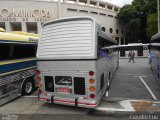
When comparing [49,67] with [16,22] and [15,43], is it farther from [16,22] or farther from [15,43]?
[16,22]

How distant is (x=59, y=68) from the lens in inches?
239

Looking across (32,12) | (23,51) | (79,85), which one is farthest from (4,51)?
(32,12)

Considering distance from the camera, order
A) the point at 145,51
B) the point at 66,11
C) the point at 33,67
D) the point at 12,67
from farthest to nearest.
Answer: the point at 66,11
the point at 145,51
the point at 33,67
the point at 12,67

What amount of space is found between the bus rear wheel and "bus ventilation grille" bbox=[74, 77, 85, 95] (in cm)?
344

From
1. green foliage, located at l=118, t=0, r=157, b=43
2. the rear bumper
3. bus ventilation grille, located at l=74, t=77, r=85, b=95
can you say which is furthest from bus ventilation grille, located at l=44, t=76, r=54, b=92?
green foliage, located at l=118, t=0, r=157, b=43

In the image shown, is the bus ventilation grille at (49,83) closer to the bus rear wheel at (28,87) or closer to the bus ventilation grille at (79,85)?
the bus ventilation grille at (79,85)

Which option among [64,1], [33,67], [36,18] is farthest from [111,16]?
[33,67]

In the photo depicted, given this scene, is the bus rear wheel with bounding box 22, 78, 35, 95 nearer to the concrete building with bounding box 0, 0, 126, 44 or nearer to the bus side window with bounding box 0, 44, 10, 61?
the bus side window with bounding box 0, 44, 10, 61

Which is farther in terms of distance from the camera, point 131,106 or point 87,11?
point 87,11

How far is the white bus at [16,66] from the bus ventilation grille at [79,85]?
3060mm

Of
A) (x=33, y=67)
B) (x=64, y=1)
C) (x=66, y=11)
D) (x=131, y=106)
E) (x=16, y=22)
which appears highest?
(x=64, y=1)

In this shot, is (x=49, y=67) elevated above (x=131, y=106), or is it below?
above

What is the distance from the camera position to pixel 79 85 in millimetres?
5855

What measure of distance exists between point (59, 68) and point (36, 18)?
4258 centimetres
